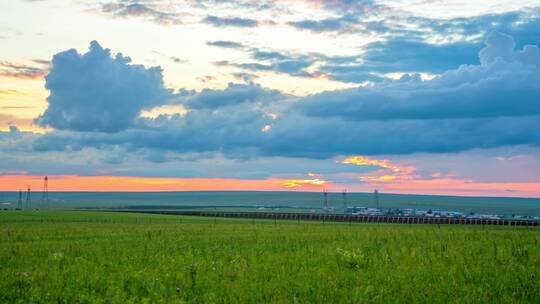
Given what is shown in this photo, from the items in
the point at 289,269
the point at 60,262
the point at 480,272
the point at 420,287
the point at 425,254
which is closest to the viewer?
the point at 420,287

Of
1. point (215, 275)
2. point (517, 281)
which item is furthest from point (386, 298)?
point (215, 275)

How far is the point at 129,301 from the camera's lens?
15750mm

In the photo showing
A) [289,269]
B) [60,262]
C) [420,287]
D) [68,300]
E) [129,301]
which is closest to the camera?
[129,301]

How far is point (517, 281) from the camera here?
1902 centimetres

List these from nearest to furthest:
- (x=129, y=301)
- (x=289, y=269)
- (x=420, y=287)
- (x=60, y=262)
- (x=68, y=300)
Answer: (x=129, y=301), (x=68, y=300), (x=420, y=287), (x=289, y=269), (x=60, y=262)

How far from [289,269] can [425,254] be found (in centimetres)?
782

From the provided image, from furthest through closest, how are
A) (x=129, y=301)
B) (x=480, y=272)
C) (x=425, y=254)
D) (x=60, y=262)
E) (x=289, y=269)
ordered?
1. (x=425, y=254)
2. (x=60, y=262)
3. (x=289, y=269)
4. (x=480, y=272)
5. (x=129, y=301)

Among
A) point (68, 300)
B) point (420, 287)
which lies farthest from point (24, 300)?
point (420, 287)

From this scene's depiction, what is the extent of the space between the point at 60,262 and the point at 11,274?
3934 mm

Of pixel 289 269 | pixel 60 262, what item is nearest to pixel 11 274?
pixel 60 262

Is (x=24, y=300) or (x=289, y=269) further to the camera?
(x=289, y=269)

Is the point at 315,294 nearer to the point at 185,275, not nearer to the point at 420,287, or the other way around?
the point at 420,287

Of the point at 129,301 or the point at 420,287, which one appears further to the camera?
the point at 420,287

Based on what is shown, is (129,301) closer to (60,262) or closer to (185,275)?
(185,275)
